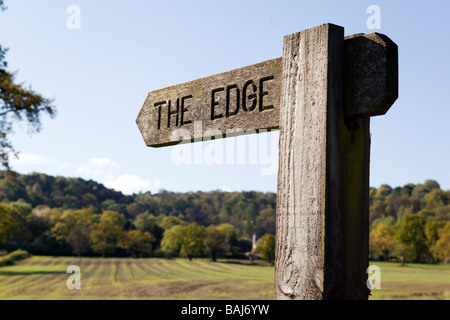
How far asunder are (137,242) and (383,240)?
41.8 m

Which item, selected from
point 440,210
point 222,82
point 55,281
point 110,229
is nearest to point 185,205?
point 110,229

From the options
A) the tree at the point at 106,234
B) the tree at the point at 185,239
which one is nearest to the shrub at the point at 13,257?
the tree at the point at 106,234

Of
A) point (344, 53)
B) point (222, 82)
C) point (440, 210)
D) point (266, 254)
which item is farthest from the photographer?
point (440, 210)

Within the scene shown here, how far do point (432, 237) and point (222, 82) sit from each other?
81.4m

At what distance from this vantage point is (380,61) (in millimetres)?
1992

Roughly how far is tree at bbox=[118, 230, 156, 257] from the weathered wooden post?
7561cm

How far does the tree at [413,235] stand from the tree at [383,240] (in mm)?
3165

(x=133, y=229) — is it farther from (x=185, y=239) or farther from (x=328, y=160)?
(x=328, y=160)

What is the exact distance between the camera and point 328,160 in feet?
6.47

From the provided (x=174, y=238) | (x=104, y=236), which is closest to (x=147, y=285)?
(x=104, y=236)

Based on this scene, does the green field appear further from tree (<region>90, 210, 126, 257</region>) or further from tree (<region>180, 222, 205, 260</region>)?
tree (<region>180, 222, 205, 260</region>)

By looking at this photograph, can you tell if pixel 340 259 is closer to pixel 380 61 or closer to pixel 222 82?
pixel 380 61

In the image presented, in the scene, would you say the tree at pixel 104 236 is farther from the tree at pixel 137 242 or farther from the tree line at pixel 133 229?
the tree at pixel 137 242
